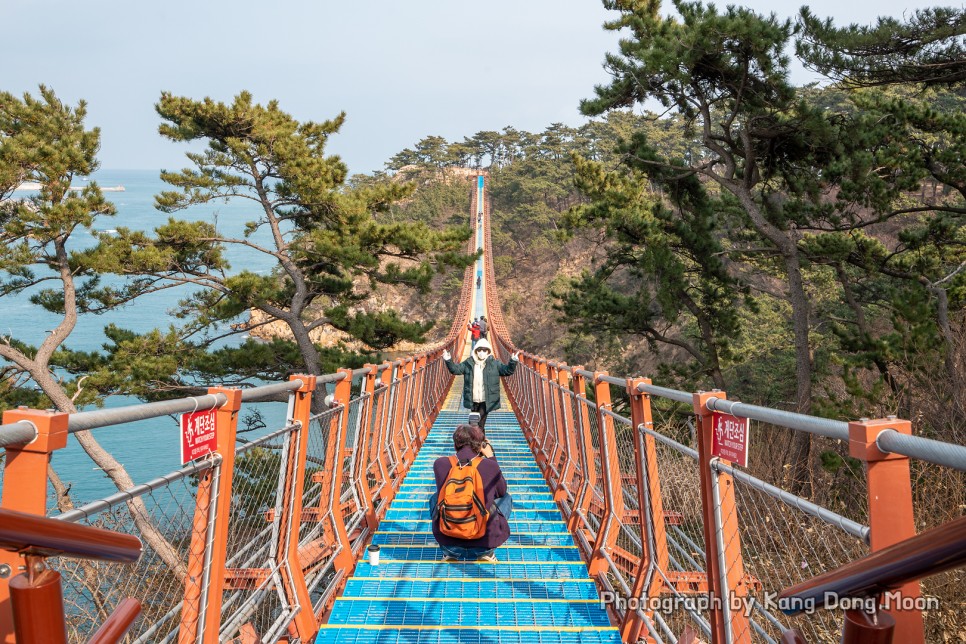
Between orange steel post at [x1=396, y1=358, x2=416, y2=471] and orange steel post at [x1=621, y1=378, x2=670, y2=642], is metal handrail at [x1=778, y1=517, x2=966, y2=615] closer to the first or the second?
orange steel post at [x1=621, y1=378, x2=670, y2=642]

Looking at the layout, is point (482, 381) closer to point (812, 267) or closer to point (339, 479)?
point (339, 479)

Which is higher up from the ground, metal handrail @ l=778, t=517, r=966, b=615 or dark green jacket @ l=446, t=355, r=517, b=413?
metal handrail @ l=778, t=517, r=966, b=615

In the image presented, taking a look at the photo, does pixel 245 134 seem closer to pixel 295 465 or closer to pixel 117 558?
pixel 295 465

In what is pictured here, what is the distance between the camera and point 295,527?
3191mm

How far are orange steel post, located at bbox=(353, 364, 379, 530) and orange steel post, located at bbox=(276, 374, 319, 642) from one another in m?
1.69

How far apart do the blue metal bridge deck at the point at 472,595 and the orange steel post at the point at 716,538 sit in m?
1.02

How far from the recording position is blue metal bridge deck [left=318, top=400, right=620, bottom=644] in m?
3.23

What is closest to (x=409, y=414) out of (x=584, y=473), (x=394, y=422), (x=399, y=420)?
(x=399, y=420)

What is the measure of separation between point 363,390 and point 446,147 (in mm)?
67151

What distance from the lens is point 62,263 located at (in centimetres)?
1358

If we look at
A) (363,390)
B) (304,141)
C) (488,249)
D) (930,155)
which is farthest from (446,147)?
(363,390)

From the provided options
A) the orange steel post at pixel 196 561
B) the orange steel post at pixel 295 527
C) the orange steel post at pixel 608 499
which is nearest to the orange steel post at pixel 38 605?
the orange steel post at pixel 196 561

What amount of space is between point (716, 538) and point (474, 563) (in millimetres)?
Answer: 2252

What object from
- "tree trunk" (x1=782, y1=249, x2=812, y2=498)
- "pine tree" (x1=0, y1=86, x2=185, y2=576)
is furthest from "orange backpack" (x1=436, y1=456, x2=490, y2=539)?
"pine tree" (x1=0, y1=86, x2=185, y2=576)
